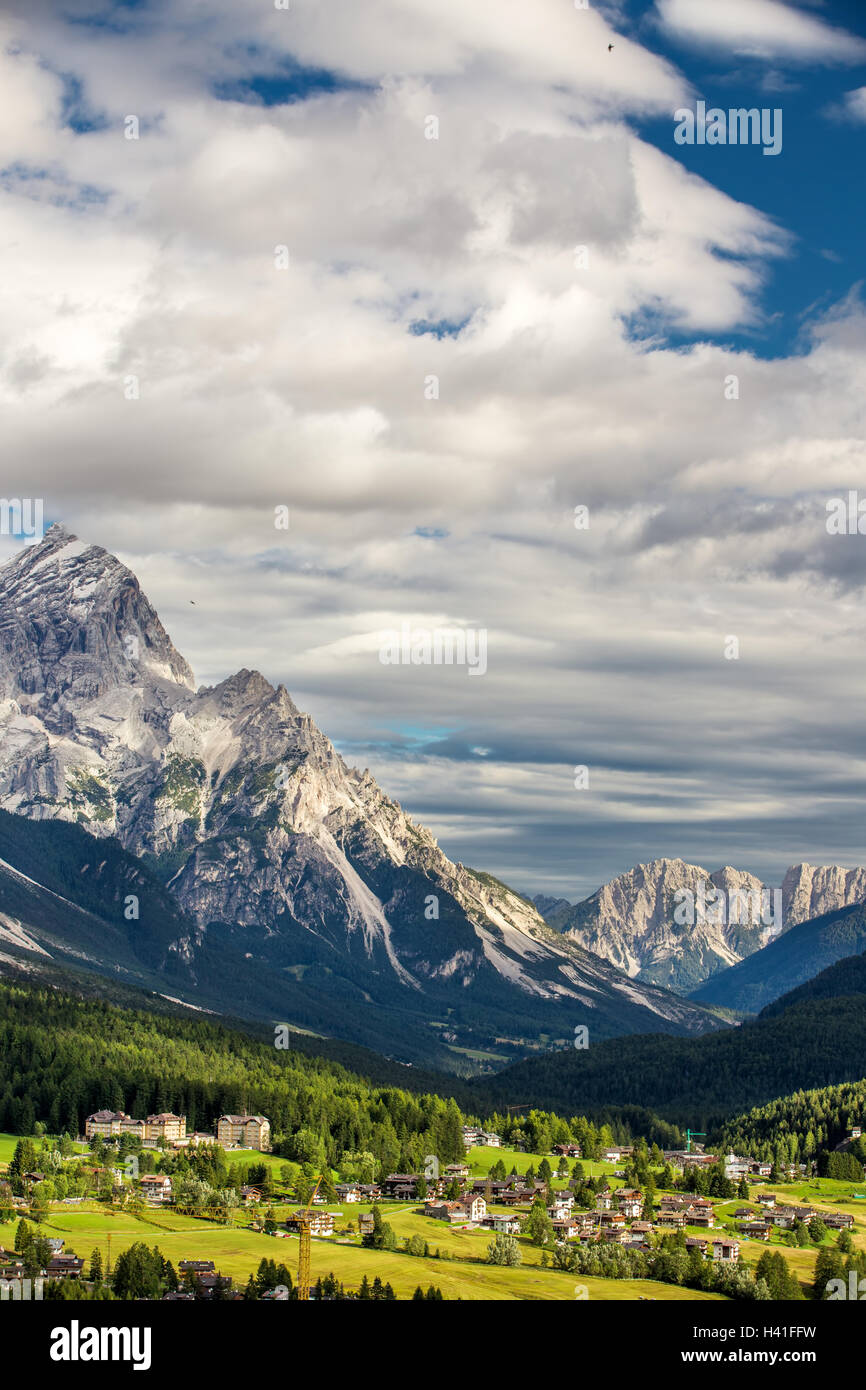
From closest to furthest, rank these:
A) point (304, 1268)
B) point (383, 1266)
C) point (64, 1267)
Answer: point (64, 1267)
point (304, 1268)
point (383, 1266)

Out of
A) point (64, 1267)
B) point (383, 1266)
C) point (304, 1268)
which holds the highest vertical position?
point (64, 1267)

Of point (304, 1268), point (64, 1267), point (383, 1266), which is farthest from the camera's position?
point (383, 1266)

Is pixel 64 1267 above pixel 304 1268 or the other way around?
above

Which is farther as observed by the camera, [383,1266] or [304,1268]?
[383,1266]

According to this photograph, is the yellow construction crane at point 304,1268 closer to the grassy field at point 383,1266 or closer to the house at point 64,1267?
the grassy field at point 383,1266

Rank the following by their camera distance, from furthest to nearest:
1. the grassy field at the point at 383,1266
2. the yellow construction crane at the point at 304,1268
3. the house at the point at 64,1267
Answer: the grassy field at the point at 383,1266
the yellow construction crane at the point at 304,1268
the house at the point at 64,1267

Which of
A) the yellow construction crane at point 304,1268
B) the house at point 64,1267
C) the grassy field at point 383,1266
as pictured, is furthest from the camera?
the grassy field at point 383,1266

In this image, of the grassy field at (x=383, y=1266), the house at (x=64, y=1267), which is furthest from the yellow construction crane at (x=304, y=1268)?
the house at (x=64, y=1267)

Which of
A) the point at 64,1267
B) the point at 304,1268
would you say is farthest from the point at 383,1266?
the point at 64,1267

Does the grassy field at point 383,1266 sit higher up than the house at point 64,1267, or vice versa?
the house at point 64,1267

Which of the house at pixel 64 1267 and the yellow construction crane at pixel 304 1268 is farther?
the yellow construction crane at pixel 304 1268

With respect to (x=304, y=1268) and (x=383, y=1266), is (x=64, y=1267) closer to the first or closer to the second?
(x=304, y=1268)
